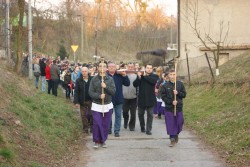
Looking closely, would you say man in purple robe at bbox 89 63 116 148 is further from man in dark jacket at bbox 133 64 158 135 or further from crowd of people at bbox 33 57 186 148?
man in dark jacket at bbox 133 64 158 135

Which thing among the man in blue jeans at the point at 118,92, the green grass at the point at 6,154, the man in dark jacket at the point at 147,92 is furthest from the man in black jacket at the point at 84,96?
the green grass at the point at 6,154

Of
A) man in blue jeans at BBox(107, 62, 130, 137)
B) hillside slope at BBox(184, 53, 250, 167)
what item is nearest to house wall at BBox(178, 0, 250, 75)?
hillside slope at BBox(184, 53, 250, 167)

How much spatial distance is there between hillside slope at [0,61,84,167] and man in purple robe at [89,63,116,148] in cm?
71

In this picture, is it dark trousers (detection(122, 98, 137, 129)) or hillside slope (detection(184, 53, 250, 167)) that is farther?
dark trousers (detection(122, 98, 137, 129))

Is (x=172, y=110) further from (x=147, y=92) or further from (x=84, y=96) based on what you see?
(x=84, y=96)

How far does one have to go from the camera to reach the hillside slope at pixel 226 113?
10.3 metres

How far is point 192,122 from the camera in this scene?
1492 centimetres

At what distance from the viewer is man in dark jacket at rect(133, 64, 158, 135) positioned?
12.8m

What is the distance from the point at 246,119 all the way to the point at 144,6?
5513cm

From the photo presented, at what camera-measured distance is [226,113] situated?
1422 centimetres

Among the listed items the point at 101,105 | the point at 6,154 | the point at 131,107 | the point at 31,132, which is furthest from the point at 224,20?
the point at 6,154

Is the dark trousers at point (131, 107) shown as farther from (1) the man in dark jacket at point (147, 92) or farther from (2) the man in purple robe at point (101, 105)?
(2) the man in purple robe at point (101, 105)

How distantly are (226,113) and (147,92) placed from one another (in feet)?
9.65

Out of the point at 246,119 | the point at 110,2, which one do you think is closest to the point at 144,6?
the point at 110,2
